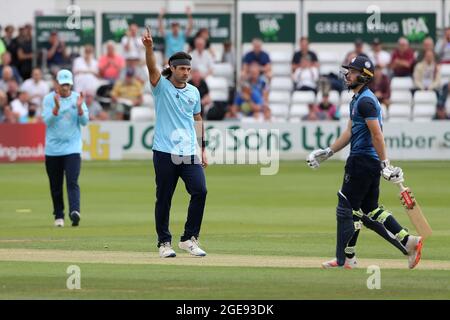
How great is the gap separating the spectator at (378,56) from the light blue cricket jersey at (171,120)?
1833 cm

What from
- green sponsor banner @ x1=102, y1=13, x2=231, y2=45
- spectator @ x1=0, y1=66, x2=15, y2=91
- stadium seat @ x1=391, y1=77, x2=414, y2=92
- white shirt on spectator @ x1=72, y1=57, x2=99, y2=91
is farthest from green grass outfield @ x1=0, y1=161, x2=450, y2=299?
green sponsor banner @ x1=102, y1=13, x2=231, y2=45

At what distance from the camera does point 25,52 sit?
31828 mm

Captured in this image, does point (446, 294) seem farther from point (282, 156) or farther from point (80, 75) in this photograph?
point (80, 75)

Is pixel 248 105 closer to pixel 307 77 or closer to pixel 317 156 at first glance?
pixel 307 77

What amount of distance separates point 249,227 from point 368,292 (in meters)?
6.97

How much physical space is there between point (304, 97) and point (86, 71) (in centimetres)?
529

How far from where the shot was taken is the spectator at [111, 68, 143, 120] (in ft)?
101

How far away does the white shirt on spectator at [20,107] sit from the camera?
30.0 m

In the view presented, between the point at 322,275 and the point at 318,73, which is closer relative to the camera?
the point at 322,275

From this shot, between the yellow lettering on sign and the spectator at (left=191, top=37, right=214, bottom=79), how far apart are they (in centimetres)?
299

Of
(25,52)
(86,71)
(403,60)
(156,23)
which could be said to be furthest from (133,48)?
(403,60)

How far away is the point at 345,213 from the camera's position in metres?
12.7

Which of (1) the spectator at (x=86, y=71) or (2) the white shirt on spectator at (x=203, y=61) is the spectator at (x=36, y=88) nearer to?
(1) the spectator at (x=86, y=71)
